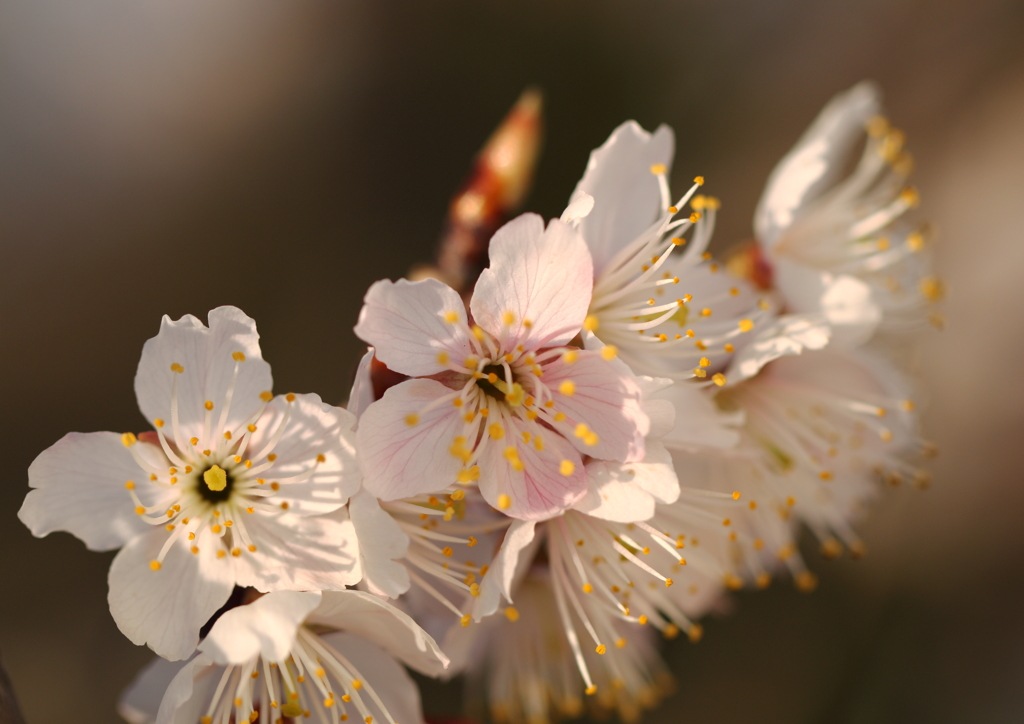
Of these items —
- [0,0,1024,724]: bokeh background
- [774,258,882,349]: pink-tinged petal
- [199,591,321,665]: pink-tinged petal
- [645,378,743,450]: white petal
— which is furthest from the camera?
[0,0,1024,724]: bokeh background

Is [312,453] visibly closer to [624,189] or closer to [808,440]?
[624,189]

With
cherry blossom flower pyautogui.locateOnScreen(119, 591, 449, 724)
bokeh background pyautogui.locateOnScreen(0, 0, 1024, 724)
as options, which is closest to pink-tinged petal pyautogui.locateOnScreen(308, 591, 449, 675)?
cherry blossom flower pyautogui.locateOnScreen(119, 591, 449, 724)

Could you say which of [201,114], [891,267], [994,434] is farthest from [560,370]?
[201,114]

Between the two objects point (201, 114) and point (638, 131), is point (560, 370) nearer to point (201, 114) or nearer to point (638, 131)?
point (638, 131)

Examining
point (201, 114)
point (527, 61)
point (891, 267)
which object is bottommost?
point (891, 267)

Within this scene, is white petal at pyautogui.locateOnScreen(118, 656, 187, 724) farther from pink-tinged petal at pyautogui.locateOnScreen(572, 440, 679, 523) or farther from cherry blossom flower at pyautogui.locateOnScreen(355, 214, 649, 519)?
pink-tinged petal at pyautogui.locateOnScreen(572, 440, 679, 523)

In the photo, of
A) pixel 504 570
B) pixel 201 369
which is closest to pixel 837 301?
pixel 504 570
